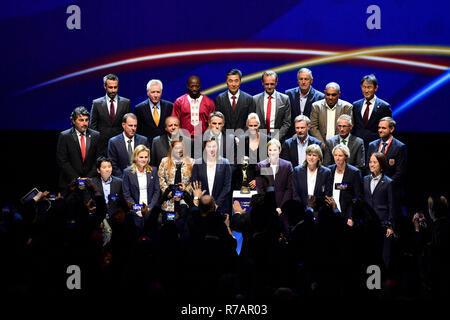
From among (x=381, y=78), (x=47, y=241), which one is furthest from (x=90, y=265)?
(x=381, y=78)

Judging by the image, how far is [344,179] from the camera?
22.2 feet

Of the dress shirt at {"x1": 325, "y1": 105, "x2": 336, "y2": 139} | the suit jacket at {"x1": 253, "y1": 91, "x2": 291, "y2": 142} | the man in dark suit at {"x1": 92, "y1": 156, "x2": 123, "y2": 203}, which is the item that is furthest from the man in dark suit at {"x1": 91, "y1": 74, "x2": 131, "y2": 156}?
the dress shirt at {"x1": 325, "y1": 105, "x2": 336, "y2": 139}

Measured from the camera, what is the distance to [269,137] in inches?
306

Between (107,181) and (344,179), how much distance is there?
256 cm

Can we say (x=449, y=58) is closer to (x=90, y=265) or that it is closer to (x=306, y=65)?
(x=306, y=65)

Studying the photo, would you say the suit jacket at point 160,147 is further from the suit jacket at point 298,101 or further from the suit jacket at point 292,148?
the suit jacket at point 298,101

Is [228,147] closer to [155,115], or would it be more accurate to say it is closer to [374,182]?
[155,115]

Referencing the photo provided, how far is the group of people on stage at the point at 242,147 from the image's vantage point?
6812mm

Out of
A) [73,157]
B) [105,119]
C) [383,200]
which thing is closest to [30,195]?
[73,157]

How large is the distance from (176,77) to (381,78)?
2.90 metres

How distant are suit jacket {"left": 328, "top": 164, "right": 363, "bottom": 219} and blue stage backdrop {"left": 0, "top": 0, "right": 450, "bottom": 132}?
2.41 m

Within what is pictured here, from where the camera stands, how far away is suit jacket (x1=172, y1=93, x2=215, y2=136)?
25.8 ft

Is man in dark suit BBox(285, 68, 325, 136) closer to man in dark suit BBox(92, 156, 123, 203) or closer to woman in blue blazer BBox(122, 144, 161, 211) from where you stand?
woman in blue blazer BBox(122, 144, 161, 211)
